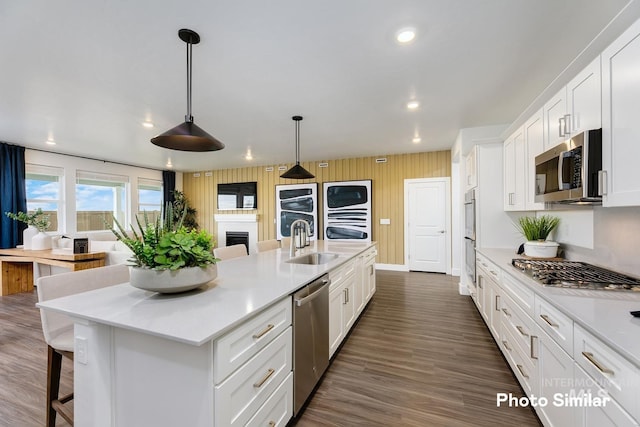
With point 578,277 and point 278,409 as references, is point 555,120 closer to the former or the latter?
point 578,277

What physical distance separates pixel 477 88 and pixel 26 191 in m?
7.78

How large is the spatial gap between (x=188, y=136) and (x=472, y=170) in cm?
351

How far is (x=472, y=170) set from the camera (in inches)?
145

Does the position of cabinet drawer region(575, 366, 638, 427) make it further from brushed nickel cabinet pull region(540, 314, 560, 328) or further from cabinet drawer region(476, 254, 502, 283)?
cabinet drawer region(476, 254, 502, 283)

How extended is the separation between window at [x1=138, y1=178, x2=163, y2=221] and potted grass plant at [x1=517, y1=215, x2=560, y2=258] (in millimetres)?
7740

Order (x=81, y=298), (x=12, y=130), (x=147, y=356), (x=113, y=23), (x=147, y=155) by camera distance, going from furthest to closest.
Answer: (x=147, y=155)
(x=12, y=130)
(x=113, y=23)
(x=81, y=298)
(x=147, y=356)

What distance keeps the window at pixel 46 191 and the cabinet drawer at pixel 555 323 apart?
7.83 metres

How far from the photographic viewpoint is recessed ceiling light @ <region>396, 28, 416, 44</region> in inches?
75.4

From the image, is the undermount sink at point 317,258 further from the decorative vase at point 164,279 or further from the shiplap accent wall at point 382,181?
the shiplap accent wall at point 382,181

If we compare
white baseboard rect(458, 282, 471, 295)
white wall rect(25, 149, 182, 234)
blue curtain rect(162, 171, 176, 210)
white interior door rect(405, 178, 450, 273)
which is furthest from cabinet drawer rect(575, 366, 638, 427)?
blue curtain rect(162, 171, 176, 210)

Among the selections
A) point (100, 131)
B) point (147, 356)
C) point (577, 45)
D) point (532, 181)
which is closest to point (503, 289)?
point (532, 181)

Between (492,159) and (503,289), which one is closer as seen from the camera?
(503,289)

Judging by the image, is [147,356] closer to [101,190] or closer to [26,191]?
[26,191]

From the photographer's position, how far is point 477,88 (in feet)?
9.32
